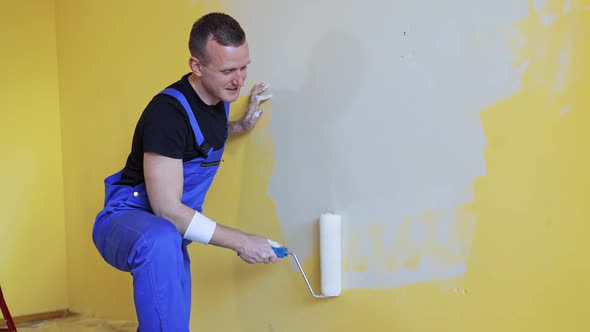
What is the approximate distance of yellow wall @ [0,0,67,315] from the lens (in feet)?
8.84

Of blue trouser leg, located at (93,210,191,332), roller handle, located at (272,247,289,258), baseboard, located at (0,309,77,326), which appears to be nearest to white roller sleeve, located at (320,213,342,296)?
roller handle, located at (272,247,289,258)

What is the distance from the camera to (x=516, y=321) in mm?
1535

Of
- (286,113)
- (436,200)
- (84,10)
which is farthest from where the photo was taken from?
(84,10)

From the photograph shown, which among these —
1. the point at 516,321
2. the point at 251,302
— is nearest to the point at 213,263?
the point at 251,302

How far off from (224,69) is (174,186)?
339 mm

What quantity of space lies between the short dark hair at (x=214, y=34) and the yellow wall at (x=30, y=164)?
1.31 meters

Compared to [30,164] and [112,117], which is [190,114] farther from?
[30,164]

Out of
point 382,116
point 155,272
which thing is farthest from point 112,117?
point 382,116

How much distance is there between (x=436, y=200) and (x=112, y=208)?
0.90 meters

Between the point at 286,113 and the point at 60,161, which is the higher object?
the point at 286,113

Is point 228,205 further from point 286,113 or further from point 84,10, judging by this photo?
point 84,10

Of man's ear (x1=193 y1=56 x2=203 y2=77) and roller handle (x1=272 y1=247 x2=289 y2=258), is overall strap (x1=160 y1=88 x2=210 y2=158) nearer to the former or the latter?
man's ear (x1=193 y1=56 x2=203 y2=77)

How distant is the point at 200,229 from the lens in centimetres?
170

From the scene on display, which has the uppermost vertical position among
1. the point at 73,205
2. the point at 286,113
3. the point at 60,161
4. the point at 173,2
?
the point at 173,2
